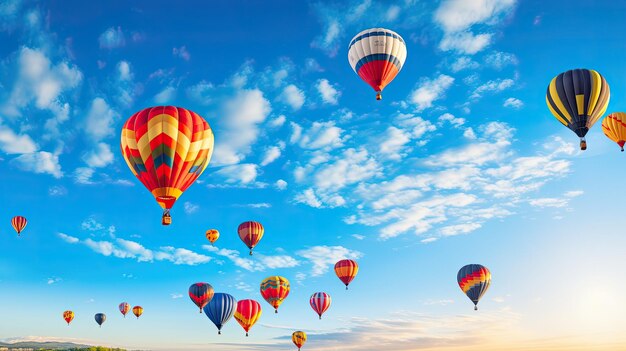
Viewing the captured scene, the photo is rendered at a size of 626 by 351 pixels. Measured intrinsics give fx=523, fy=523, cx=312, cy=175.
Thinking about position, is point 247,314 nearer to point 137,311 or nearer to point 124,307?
point 137,311

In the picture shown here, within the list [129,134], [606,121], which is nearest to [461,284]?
[606,121]

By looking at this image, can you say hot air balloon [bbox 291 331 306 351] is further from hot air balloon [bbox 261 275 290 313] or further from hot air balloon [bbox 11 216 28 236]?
hot air balloon [bbox 11 216 28 236]

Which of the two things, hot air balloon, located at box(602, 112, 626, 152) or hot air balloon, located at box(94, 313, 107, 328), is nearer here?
hot air balloon, located at box(602, 112, 626, 152)

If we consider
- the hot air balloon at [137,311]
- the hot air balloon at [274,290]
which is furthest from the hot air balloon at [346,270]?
the hot air balloon at [137,311]

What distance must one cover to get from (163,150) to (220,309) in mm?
35590

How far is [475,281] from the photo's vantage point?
55.5 m

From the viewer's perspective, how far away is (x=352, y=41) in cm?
4325

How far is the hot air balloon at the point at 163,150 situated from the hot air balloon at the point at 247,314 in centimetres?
3679

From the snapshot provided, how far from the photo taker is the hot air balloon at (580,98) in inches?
1441

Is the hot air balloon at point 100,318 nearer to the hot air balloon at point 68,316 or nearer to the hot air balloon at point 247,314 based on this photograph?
the hot air balloon at point 68,316

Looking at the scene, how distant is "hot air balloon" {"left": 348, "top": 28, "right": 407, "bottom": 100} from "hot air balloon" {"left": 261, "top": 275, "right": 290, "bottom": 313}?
1309 inches

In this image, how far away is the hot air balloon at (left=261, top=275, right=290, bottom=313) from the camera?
6550 centimetres

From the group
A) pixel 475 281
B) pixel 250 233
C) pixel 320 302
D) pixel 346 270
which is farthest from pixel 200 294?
pixel 475 281

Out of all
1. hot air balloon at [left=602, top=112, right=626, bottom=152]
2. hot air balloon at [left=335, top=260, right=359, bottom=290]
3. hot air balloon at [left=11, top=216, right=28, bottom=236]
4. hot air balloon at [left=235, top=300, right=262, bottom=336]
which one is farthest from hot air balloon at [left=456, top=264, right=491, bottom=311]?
hot air balloon at [left=11, top=216, right=28, bottom=236]
